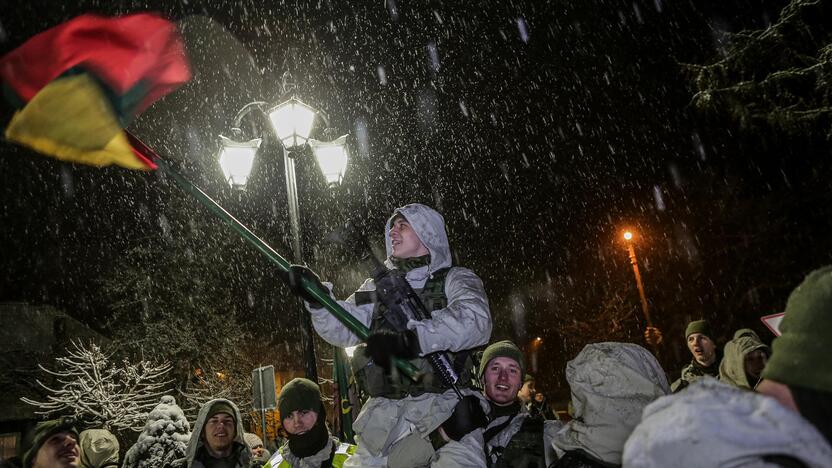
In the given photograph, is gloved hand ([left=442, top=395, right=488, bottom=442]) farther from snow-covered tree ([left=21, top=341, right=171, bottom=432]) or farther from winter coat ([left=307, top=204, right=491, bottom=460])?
snow-covered tree ([left=21, top=341, right=171, bottom=432])

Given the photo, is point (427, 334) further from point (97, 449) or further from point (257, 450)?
point (257, 450)

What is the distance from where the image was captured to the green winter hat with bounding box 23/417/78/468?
11.6ft

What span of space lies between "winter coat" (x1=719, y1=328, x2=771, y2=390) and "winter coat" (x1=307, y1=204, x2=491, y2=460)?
3.61 m

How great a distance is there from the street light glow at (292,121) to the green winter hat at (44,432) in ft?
12.2

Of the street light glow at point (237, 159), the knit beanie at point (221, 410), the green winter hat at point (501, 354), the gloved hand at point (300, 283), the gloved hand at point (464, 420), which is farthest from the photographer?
the street light glow at point (237, 159)

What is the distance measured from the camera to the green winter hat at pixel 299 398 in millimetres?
4227

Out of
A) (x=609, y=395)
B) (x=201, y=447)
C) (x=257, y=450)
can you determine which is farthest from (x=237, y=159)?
(x=609, y=395)

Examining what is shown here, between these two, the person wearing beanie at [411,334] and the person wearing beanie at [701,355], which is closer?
the person wearing beanie at [411,334]

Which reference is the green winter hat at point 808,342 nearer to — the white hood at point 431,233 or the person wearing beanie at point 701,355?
the white hood at point 431,233

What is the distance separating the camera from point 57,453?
349 centimetres

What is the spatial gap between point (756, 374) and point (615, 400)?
12.4 feet

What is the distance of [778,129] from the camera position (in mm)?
8000

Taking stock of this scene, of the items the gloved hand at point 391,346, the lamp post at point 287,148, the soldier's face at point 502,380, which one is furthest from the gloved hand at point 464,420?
the lamp post at point 287,148

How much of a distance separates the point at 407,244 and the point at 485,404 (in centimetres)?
120
